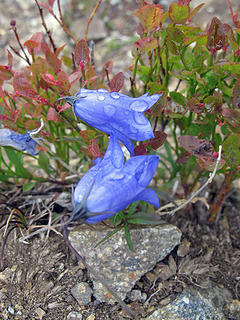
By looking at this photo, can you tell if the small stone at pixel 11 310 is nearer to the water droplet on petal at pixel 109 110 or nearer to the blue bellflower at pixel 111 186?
the blue bellflower at pixel 111 186

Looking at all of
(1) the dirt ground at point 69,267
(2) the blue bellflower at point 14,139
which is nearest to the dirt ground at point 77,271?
(1) the dirt ground at point 69,267

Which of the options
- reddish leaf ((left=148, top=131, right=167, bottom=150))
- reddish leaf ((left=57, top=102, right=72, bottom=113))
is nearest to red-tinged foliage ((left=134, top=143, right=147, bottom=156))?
reddish leaf ((left=148, top=131, right=167, bottom=150))

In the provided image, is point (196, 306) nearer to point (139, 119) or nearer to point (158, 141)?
point (158, 141)

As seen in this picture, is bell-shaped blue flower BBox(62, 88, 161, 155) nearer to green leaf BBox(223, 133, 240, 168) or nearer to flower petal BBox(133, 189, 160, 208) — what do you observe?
flower petal BBox(133, 189, 160, 208)

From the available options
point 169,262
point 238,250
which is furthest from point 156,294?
point 238,250

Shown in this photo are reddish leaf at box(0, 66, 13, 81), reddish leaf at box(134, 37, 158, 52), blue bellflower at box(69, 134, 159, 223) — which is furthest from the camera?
reddish leaf at box(0, 66, 13, 81)

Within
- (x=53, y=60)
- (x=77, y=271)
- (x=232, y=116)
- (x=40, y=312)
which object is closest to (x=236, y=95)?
(x=232, y=116)
